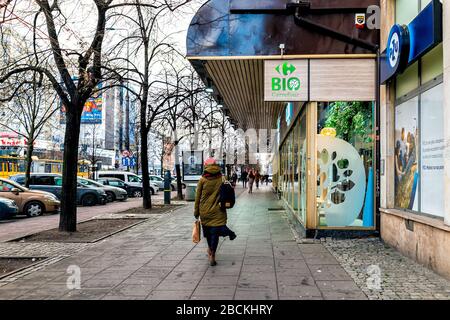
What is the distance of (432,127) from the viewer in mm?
7230

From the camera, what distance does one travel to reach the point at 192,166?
2894 cm

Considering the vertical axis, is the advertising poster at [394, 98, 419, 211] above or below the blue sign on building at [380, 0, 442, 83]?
below

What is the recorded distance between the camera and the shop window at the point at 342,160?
32.8ft

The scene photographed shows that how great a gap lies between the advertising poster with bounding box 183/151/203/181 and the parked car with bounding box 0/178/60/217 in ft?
38.6

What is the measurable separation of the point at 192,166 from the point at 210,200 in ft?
70.2

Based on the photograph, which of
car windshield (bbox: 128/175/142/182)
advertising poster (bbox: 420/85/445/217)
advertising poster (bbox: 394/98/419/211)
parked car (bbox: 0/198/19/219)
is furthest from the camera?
car windshield (bbox: 128/175/142/182)

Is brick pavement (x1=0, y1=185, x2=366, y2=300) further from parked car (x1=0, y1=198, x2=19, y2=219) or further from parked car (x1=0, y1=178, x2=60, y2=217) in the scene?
parked car (x1=0, y1=178, x2=60, y2=217)

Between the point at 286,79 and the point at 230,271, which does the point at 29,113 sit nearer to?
the point at 286,79

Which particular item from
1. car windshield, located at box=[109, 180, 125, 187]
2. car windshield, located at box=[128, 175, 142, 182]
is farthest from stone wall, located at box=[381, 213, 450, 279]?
car windshield, located at box=[128, 175, 142, 182]

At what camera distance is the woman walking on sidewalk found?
757 cm

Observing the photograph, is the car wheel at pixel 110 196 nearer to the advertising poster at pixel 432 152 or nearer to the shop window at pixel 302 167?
the shop window at pixel 302 167

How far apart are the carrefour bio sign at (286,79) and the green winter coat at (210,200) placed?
9.80 feet

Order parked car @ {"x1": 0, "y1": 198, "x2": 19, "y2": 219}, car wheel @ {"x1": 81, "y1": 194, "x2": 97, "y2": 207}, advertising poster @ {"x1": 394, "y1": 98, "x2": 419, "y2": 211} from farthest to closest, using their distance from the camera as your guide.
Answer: car wheel @ {"x1": 81, "y1": 194, "x2": 97, "y2": 207}, parked car @ {"x1": 0, "y1": 198, "x2": 19, "y2": 219}, advertising poster @ {"x1": 394, "y1": 98, "x2": 419, "y2": 211}
